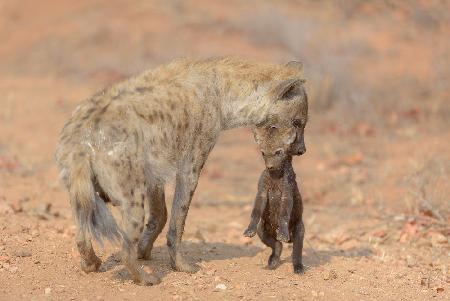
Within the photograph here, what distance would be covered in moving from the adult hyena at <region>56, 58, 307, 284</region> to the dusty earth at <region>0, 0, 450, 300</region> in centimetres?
44

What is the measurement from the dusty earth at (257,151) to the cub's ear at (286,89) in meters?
1.39

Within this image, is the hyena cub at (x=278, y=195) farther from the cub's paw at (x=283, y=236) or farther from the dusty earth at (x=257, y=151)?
the dusty earth at (x=257, y=151)

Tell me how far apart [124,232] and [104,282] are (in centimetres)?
47

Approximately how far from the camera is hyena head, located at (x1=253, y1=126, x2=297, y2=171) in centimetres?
597

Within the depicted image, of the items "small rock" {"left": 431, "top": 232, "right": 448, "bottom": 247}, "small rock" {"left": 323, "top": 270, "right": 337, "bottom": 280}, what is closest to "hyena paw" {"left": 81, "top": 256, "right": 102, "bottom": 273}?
"small rock" {"left": 323, "top": 270, "right": 337, "bottom": 280}

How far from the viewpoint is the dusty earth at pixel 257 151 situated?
591 cm

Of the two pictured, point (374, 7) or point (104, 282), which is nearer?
point (104, 282)

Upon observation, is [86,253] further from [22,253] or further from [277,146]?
[277,146]

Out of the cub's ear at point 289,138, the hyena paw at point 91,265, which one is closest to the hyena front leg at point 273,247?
the cub's ear at point 289,138

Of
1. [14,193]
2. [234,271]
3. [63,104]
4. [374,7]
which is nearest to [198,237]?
[234,271]

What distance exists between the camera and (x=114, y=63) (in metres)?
15.4

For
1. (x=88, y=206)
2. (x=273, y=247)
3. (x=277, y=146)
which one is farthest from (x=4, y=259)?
(x=277, y=146)

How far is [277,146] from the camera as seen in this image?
19.6 feet

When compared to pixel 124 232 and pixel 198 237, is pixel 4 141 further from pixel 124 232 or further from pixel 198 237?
pixel 124 232
